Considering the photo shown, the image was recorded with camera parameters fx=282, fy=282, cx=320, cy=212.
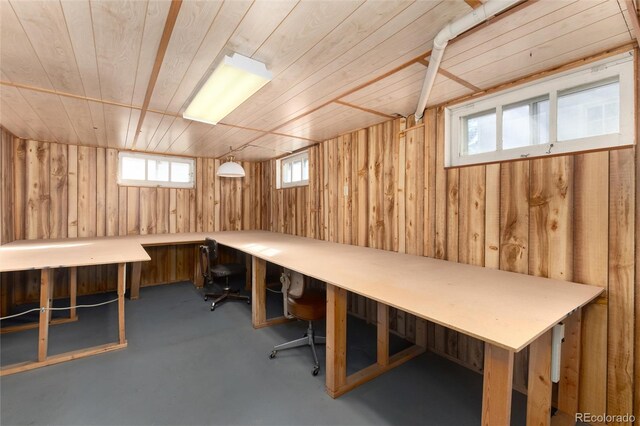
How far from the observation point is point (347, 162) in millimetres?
3453

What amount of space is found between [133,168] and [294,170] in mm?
2566

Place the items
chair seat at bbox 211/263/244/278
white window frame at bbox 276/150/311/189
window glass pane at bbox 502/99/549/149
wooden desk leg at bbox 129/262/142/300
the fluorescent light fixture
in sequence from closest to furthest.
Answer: the fluorescent light fixture → window glass pane at bbox 502/99/549/149 → chair seat at bbox 211/263/244/278 → wooden desk leg at bbox 129/262/142/300 → white window frame at bbox 276/150/311/189

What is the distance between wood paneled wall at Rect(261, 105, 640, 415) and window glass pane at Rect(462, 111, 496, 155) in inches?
7.3

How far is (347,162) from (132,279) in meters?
3.42

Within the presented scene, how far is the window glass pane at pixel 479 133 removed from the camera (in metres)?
2.22

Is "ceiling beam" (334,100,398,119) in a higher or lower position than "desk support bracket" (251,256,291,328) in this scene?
higher

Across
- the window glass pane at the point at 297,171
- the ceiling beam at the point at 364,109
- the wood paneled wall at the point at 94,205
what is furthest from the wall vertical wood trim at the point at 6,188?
the ceiling beam at the point at 364,109

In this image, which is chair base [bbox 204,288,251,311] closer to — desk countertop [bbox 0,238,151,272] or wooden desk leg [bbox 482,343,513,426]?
desk countertop [bbox 0,238,151,272]

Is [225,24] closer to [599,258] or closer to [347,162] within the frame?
[347,162]

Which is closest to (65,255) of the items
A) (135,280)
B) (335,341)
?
(135,280)

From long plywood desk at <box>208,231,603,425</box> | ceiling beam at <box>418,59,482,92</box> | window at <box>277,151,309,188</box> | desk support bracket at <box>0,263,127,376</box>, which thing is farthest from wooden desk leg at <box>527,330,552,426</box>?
window at <box>277,151,309,188</box>

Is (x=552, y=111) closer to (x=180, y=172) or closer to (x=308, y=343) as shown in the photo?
(x=308, y=343)

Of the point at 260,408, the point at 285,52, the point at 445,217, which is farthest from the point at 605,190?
the point at 260,408

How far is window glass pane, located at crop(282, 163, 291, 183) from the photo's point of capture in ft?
16.0
